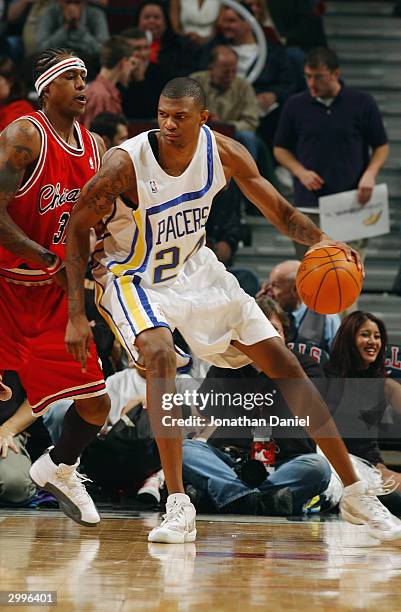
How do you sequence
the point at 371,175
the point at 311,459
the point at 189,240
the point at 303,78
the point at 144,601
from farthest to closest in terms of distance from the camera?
the point at 303,78 < the point at 371,175 < the point at 311,459 < the point at 189,240 < the point at 144,601

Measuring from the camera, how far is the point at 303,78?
9.82 meters

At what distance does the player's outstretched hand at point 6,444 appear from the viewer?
588 cm

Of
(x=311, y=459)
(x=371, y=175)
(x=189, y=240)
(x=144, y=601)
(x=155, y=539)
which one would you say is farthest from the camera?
(x=371, y=175)

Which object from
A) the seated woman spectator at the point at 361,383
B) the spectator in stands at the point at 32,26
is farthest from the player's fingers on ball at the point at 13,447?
the spectator in stands at the point at 32,26

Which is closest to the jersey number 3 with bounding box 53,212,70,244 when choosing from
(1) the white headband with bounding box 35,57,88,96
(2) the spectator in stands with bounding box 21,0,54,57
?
(1) the white headband with bounding box 35,57,88,96

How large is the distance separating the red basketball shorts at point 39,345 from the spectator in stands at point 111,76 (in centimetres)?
374

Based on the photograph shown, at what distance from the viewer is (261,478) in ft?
19.4

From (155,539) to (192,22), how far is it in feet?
21.1

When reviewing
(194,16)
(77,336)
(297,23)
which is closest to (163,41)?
(194,16)

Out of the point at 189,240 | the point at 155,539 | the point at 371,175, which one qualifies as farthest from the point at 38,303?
the point at 371,175

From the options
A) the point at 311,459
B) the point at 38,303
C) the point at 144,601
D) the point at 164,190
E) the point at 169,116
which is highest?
the point at 169,116

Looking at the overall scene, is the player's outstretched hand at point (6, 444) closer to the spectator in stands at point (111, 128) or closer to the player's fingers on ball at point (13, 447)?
Answer: the player's fingers on ball at point (13, 447)

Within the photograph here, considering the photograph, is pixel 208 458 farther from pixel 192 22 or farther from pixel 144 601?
pixel 192 22

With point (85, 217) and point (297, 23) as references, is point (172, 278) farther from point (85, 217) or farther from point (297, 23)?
point (297, 23)
